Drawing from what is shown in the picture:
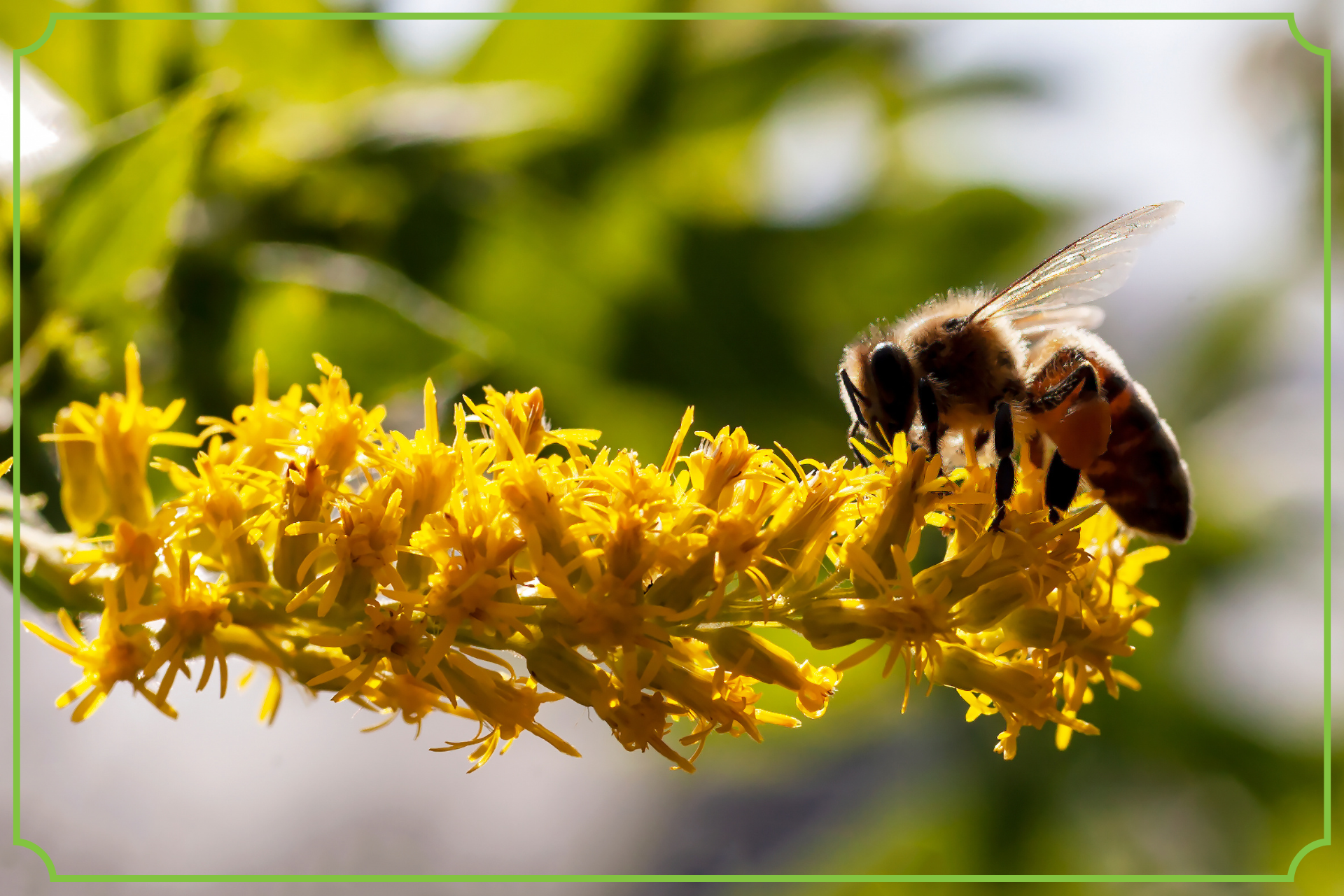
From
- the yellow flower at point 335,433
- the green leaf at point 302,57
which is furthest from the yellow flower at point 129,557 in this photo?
the green leaf at point 302,57

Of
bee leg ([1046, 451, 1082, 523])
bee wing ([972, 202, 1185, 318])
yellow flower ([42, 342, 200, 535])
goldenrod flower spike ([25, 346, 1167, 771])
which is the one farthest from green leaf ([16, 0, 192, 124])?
bee leg ([1046, 451, 1082, 523])

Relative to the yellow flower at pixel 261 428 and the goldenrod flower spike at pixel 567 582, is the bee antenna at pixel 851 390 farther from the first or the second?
the yellow flower at pixel 261 428

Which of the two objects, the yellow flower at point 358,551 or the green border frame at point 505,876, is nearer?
the yellow flower at point 358,551

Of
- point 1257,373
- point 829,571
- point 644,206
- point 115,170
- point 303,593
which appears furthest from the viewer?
point 1257,373

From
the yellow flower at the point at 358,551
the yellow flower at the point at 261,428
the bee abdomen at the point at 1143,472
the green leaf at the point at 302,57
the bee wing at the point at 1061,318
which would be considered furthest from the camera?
the green leaf at the point at 302,57

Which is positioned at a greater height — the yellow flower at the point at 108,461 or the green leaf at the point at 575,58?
the green leaf at the point at 575,58

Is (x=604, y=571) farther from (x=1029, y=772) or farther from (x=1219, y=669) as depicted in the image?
(x=1219, y=669)

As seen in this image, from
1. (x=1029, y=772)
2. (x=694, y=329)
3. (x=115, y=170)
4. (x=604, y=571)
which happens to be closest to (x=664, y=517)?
(x=604, y=571)
